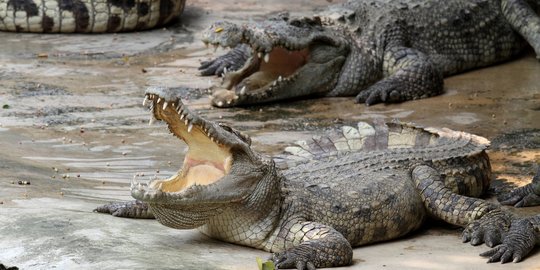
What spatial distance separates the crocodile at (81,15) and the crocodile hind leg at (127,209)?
20.3 feet

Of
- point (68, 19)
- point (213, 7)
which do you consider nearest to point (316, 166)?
point (68, 19)

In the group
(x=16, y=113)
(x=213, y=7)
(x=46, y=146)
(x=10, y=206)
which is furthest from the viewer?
(x=213, y=7)

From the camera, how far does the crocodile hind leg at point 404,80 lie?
9.16m

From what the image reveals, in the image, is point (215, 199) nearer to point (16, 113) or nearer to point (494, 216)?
point (494, 216)

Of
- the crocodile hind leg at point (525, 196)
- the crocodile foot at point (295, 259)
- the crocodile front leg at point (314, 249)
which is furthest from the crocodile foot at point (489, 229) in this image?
the crocodile foot at point (295, 259)

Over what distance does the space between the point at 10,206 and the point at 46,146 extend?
6.57 feet

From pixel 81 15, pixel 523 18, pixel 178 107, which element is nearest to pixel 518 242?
pixel 178 107

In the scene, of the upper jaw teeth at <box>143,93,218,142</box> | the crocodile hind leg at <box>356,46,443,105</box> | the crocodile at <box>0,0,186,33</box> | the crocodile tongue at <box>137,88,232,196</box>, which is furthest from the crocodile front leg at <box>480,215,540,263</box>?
the crocodile at <box>0,0,186,33</box>

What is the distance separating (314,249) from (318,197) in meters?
0.56

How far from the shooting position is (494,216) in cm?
556

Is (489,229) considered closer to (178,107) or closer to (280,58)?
(178,107)

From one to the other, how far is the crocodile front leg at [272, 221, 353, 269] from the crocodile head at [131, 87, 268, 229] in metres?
0.31

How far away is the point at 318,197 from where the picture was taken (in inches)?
215

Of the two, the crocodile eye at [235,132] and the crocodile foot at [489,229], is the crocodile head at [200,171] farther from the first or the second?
the crocodile foot at [489,229]
